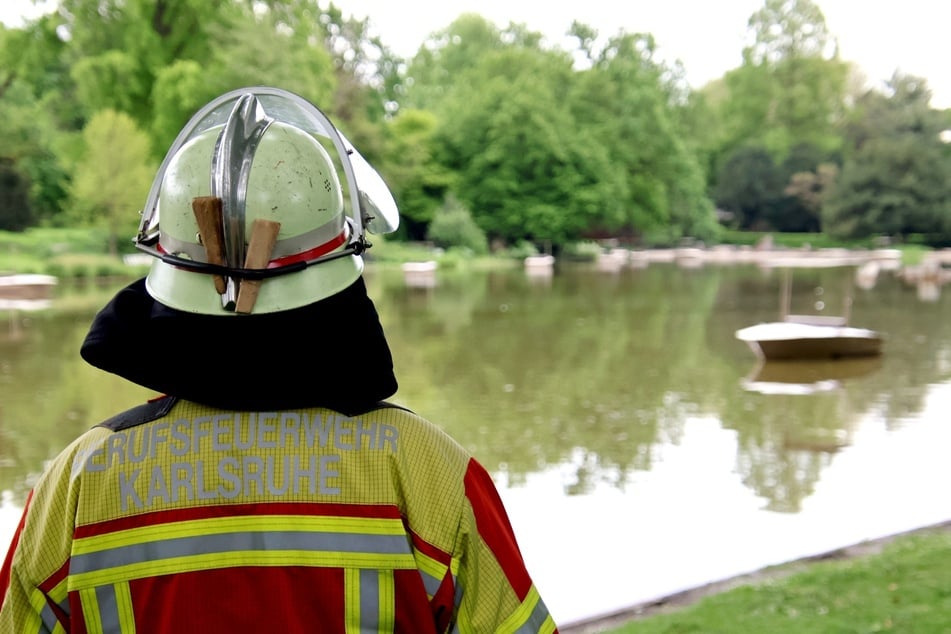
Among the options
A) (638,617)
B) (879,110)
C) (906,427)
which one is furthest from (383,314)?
(879,110)

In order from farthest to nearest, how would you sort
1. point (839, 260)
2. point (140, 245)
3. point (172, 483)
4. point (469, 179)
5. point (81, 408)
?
point (469, 179) → point (839, 260) → point (81, 408) → point (140, 245) → point (172, 483)

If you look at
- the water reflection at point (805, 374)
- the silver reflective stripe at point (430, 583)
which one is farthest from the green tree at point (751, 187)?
the silver reflective stripe at point (430, 583)

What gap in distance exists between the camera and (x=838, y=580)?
14.6ft

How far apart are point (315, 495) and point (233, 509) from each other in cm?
11

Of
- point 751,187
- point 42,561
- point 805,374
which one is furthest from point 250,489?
point 751,187

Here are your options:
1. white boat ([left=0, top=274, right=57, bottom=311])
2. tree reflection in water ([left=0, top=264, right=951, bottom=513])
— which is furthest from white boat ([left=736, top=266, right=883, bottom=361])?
white boat ([left=0, top=274, right=57, bottom=311])

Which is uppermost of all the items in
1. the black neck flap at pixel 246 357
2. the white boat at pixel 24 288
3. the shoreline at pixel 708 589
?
the black neck flap at pixel 246 357

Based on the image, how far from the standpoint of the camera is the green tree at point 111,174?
30.8 metres

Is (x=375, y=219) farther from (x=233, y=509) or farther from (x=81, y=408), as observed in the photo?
(x=81, y=408)

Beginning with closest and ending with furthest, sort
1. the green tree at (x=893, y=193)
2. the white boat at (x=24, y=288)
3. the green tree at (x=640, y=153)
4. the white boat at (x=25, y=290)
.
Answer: the white boat at (x=25, y=290) < the white boat at (x=24, y=288) < the green tree at (x=893, y=193) < the green tree at (x=640, y=153)

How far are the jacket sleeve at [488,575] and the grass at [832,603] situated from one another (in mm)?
2896

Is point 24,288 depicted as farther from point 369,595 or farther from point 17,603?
point 369,595

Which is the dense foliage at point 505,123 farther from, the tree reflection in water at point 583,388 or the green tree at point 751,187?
the tree reflection in water at point 583,388

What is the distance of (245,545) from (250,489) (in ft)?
0.24
